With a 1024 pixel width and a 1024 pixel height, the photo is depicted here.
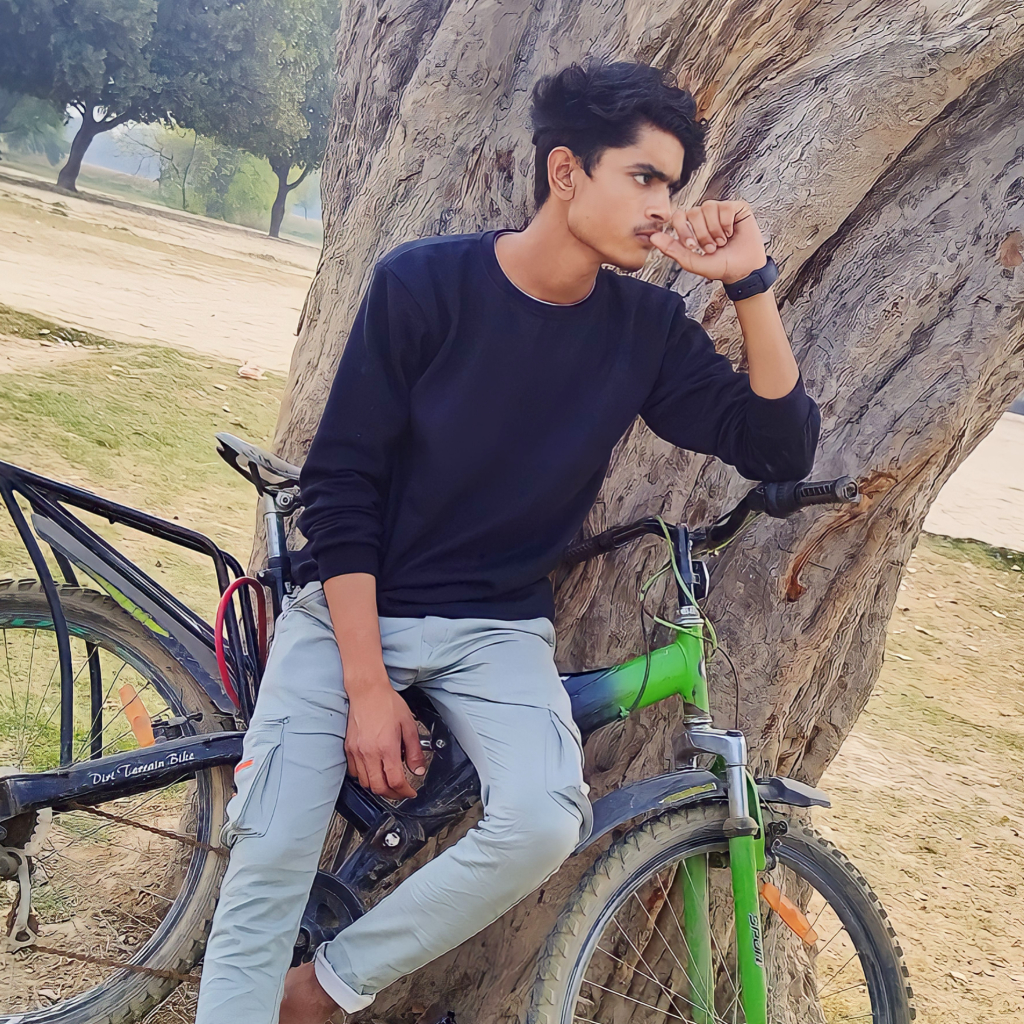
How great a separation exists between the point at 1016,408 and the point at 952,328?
28298mm

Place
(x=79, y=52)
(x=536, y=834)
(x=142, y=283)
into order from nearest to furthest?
1. (x=536, y=834)
2. (x=142, y=283)
3. (x=79, y=52)

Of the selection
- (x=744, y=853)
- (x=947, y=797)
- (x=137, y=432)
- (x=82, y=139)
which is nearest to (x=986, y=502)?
(x=947, y=797)

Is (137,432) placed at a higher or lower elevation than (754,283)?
lower

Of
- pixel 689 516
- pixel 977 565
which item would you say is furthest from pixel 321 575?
pixel 977 565

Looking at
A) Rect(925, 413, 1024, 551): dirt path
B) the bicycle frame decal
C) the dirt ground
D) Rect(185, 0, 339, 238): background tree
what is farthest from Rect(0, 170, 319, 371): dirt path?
Rect(185, 0, 339, 238): background tree

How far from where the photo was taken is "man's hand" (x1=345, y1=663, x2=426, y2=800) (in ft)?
6.56

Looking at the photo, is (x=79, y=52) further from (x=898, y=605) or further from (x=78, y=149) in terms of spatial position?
(x=898, y=605)

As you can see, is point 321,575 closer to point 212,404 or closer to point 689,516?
point 689,516

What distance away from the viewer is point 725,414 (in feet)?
7.29

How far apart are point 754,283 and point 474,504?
2.32ft

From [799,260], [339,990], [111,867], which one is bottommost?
[111,867]

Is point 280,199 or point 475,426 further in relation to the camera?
point 280,199

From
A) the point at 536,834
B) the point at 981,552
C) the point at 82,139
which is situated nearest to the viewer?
the point at 536,834

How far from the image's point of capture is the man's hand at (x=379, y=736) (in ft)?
6.56
